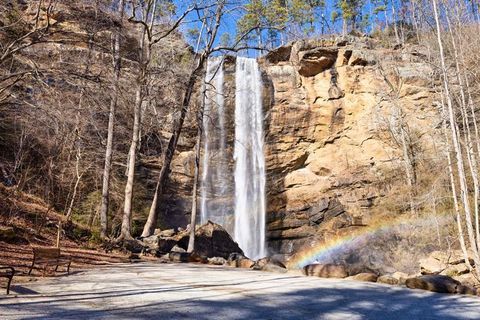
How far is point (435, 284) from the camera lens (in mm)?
7844

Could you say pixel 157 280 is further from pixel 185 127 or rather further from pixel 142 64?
pixel 185 127

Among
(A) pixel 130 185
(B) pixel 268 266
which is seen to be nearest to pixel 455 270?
(B) pixel 268 266

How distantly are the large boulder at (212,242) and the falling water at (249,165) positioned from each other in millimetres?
4865

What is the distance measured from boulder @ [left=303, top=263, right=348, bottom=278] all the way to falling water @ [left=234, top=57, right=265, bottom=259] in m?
13.5

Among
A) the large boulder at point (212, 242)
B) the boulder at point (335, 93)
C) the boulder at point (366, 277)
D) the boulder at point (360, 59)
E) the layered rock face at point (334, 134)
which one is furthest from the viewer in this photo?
the boulder at point (335, 93)

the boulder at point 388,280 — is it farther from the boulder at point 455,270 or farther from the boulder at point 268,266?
the boulder at point 455,270

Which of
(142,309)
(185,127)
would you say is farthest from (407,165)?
(142,309)

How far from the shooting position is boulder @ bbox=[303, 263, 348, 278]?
9438 mm

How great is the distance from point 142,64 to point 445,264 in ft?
41.4

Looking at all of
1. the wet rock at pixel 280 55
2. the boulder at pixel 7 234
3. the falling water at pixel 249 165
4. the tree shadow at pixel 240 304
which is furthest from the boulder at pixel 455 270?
the wet rock at pixel 280 55

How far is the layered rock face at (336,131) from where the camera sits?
23656mm

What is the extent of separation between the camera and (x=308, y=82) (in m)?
26.4

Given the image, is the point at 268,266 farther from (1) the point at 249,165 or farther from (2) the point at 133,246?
(1) the point at 249,165

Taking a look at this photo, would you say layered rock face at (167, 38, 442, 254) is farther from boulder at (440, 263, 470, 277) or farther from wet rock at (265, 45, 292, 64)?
boulder at (440, 263, 470, 277)
